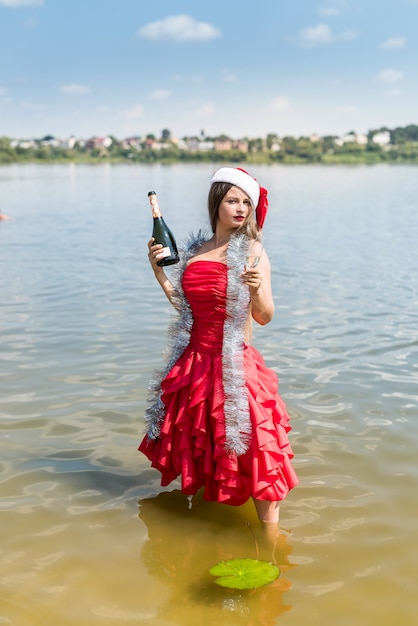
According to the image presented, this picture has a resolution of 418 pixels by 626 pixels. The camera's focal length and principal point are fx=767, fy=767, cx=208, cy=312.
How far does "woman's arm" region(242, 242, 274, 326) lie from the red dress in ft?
0.64

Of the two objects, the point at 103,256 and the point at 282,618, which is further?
the point at 103,256

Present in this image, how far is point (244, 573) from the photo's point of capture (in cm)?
378

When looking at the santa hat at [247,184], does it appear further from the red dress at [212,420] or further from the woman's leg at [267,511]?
the woman's leg at [267,511]

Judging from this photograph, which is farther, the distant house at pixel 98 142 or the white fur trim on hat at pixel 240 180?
the distant house at pixel 98 142

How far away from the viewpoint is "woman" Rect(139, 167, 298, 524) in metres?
4.14

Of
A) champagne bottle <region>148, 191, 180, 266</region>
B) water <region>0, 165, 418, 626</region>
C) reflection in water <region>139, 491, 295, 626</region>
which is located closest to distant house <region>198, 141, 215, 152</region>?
water <region>0, 165, 418, 626</region>

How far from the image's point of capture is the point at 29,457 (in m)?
5.51

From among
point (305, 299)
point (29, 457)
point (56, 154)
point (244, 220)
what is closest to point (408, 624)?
point (244, 220)

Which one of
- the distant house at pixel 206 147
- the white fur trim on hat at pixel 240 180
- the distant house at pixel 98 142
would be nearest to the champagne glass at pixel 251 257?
the white fur trim on hat at pixel 240 180

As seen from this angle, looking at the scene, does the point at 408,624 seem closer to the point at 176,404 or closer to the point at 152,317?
the point at 176,404

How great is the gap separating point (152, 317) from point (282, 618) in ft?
22.0

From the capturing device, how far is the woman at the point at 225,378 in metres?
4.14

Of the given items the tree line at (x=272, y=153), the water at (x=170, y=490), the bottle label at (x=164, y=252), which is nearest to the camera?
the water at (x=170, y=490)

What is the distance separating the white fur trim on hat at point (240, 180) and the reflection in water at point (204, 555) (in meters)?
1.87
